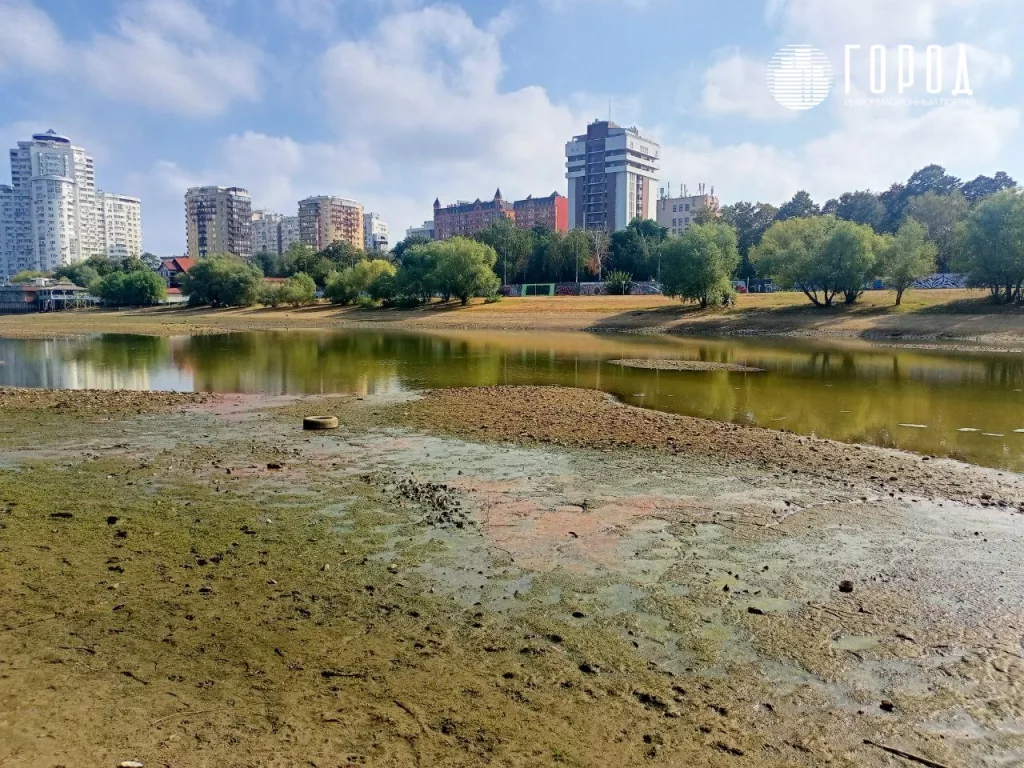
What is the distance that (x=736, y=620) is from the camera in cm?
745

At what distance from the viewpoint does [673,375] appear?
34.2 meters

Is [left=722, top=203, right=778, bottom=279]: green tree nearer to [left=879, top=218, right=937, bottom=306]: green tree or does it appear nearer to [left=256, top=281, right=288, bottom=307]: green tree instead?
[left=879, top=218, right=937, bottom=306]: green tree

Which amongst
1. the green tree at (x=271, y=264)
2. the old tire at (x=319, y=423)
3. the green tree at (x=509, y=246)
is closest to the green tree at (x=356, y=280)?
the green tree at (x=509, y=246)

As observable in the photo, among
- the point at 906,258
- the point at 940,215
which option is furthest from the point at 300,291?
the point at 940,215

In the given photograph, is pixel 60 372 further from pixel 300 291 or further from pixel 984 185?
pixel 984 185

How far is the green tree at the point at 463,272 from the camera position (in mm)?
100062

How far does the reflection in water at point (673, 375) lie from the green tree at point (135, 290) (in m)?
81.3

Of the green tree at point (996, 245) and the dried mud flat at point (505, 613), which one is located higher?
the green tree at point (996, 245)

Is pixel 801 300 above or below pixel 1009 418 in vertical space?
above

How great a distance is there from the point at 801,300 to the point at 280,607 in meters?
84.2

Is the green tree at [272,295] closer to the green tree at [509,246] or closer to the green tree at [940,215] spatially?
the green tree at [509,246]

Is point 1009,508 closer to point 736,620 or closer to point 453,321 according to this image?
point 736,620

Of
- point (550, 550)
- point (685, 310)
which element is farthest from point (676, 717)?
point (685, 310)

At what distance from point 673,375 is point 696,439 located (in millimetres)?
17059
